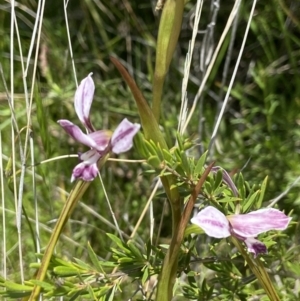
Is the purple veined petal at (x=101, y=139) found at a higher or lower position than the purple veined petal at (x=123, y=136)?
lower

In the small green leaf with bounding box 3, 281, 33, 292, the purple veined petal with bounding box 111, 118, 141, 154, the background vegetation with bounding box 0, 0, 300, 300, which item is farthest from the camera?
the background vegetation with bounding box 0, 0, 300, 300

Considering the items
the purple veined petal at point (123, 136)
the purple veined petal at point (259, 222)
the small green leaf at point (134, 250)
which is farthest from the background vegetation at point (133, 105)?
the purple veined petal at point (123, 136)

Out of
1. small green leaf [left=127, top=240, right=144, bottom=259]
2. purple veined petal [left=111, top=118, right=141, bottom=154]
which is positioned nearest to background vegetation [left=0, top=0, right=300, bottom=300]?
small green leaf [left=127, top=240, right=144, bottom=259]

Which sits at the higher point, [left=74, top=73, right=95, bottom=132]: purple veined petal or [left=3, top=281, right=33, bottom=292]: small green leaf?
[left=74, top=73, right=95, bottom=132]: purple veined petal

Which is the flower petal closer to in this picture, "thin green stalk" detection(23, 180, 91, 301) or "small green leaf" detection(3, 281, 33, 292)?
"thin green stalk" detection(23, 180, 91, 301)

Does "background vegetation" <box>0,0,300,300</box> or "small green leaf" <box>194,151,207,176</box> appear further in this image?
"background vegetation" <box>0,0,300,300</box>

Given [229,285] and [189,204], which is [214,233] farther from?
[229,285]

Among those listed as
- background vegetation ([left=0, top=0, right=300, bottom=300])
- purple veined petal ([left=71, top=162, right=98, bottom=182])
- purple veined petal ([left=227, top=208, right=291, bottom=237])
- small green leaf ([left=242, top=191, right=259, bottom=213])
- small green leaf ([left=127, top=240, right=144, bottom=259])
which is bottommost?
background vegetation ([left=0, top=0, right=300, bottom=300])

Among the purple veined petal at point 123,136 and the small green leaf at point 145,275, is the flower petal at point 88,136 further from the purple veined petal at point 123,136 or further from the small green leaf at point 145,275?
the small green leaf at point 145,275
